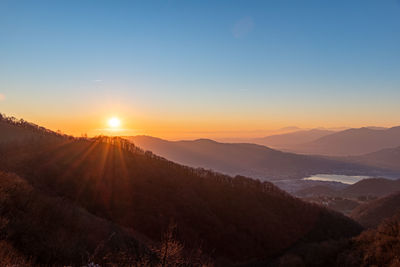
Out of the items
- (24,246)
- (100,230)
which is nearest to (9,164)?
(100,230)

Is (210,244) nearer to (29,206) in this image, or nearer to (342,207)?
(29,206)

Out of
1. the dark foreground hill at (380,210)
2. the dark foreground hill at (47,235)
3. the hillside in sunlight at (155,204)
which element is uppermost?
the dark foreground hill at (47,235)

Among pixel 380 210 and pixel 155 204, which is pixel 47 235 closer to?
pixel 155 204

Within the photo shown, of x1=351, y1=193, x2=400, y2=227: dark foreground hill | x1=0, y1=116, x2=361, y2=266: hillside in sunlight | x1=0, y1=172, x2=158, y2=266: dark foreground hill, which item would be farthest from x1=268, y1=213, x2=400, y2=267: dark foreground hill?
x1=351, y1=193, x2=400, y2=227: dark foreground hill

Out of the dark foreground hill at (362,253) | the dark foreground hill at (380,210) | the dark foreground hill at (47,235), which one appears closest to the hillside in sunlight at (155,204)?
the dark foreground hill at (47,235)

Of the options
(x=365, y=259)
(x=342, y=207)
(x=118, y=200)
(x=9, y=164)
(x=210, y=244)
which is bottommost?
(x=342, y=207)

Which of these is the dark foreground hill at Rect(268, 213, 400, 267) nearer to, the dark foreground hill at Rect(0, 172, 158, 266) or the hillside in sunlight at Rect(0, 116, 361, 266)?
the hillside in sunlight at Rect(0, 116, 361, 266)

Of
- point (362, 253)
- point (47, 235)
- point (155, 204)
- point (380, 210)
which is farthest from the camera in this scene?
point (380, 210)

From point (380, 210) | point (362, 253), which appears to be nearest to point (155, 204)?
point (362, 253)

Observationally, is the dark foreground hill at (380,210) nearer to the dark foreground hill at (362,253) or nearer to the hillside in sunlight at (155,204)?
the hillside in sunlight at (155,204)
